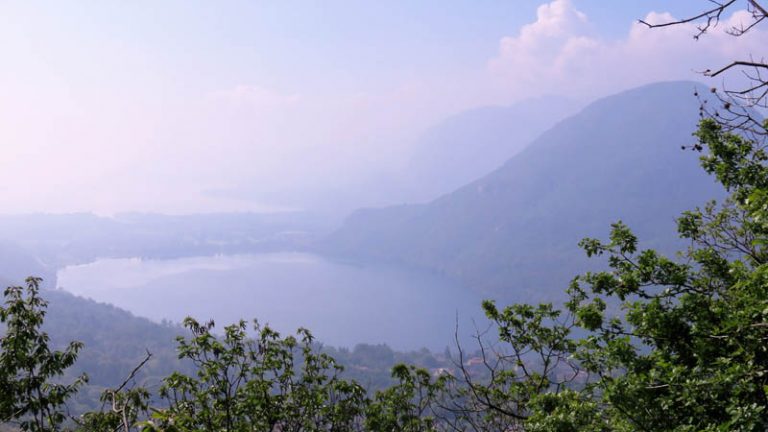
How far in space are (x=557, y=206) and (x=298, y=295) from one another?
7182 centimetres

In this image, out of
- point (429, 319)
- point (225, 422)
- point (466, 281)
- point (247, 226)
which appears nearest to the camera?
point (225, 422)

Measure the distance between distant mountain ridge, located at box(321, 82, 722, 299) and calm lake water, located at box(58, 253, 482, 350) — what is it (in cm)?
1357

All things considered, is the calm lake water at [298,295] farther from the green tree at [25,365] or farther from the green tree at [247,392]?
the green tree at [25,365]

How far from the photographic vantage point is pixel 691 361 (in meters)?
3.32

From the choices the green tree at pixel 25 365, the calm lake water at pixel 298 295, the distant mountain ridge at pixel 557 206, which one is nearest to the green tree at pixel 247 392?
the green tree at pixel 25 365

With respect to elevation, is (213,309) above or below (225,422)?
below

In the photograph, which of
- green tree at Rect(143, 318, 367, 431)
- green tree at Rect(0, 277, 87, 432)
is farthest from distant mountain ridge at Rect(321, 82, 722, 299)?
green tree at Rect(0, 277, 87, 432)

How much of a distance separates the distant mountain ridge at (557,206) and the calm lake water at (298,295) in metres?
13.6

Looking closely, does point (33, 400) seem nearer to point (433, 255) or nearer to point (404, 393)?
point (404, 393)

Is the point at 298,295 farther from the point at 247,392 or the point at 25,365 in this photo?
the point at 25,365

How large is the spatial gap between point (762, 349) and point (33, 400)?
553 centimetres

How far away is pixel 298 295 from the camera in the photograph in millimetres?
79812

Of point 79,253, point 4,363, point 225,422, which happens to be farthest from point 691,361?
point 79,253

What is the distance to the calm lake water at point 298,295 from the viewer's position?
64.4 meters
